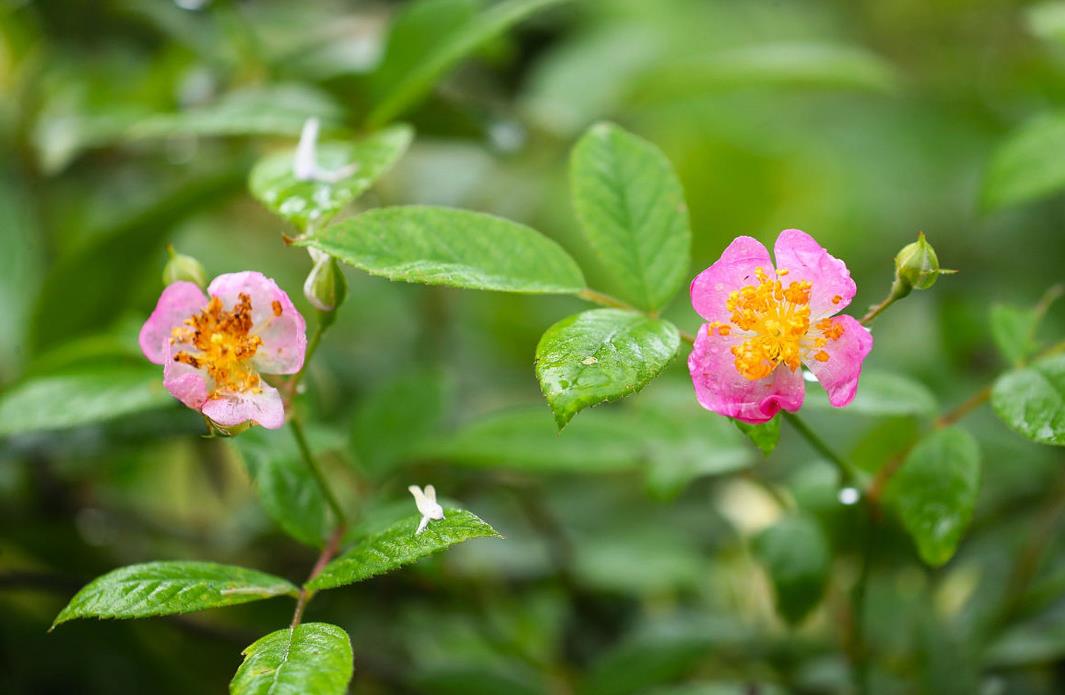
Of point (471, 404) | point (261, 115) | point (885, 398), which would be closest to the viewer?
point (885, 398)

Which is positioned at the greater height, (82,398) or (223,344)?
(223,344)

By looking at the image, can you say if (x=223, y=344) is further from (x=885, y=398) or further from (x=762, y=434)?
(x=885, y=398)

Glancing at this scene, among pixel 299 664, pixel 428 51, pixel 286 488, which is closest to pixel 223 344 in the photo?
pixel 286 488

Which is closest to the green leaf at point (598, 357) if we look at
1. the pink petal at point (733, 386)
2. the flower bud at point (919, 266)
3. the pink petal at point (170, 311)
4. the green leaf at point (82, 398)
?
the pink petal at point (733, 386)

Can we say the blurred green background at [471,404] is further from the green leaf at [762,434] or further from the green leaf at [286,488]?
the green leaf at [762,434]

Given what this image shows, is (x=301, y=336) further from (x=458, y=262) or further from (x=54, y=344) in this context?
(x=54, y=344)

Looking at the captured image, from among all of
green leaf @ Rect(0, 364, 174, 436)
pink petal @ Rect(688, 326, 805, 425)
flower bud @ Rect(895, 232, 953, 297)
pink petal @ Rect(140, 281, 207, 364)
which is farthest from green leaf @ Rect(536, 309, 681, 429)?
green leaf @ Rect(0, 364, 174, 436)
